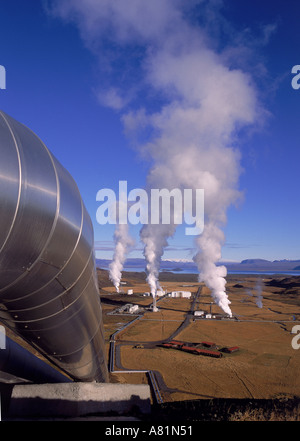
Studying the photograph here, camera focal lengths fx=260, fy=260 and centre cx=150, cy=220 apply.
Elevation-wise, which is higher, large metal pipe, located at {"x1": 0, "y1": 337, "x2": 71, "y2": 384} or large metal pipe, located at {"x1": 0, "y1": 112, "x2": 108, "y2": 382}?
large metal pipe, located at {"x1": 0, "y1": 112, "x2": 108, "y2": 382}

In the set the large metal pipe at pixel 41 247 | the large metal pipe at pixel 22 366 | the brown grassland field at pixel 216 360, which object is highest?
the large metal pipe at pixel 41 247

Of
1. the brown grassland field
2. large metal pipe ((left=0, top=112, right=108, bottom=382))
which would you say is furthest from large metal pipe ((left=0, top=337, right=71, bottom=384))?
the brown grassland field

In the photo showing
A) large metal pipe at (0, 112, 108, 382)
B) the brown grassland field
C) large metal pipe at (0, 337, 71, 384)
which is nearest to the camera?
large metal pipe at (0, 112, 108, 382)

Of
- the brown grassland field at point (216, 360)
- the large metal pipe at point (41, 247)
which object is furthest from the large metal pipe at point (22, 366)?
the brown grassland field at point (216, 360)

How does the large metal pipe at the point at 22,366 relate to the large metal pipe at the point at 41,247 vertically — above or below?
below

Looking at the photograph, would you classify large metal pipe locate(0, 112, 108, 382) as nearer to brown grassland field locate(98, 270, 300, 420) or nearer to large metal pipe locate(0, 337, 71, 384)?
large metal pipe locate(0, 337, 71, 384)

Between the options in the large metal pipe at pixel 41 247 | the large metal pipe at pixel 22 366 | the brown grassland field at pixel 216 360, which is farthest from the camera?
the brown grassland field at pixel 216 360

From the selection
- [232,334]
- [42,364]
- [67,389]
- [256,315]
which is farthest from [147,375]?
[256,315]

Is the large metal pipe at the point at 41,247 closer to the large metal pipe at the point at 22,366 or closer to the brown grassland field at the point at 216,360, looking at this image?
the large metal pipe at the point at 22,366
